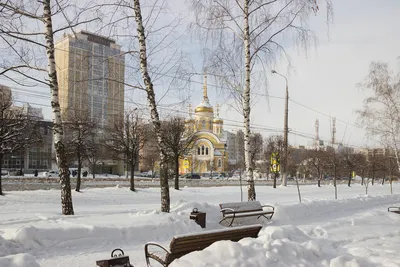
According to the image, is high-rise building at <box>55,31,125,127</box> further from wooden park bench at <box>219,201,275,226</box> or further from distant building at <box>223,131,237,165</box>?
distant building at <box>223,131,237,165</box>

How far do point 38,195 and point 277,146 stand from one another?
32.3 m

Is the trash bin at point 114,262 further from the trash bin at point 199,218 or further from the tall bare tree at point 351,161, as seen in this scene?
the tall bare tree at point 351,161

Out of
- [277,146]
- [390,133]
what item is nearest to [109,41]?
[390,133]

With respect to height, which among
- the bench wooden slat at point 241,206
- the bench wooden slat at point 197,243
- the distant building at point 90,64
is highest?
the distant building at point 90,64

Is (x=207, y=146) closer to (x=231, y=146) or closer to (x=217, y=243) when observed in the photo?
(x=231, y=146)

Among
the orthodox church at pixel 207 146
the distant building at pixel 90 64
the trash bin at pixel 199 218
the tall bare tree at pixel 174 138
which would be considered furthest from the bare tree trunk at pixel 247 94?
the orthodox church at pixel 207 146

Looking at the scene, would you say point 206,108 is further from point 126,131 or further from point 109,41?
point 109,41

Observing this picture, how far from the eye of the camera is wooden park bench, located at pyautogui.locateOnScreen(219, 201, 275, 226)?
38.8 ft

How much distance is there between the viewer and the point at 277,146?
157ft

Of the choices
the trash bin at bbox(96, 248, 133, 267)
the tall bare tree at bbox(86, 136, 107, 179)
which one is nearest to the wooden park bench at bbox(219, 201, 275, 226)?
the trash bin at bbox(96, 248, 133, 267)

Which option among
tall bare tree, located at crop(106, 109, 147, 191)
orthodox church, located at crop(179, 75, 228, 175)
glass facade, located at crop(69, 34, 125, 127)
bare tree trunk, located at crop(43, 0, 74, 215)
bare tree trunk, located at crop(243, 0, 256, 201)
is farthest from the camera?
orthodox church, located at crop(179, 75, 228, 175)

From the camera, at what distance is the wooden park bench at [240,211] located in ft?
38.8

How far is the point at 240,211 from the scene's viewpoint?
12.1m

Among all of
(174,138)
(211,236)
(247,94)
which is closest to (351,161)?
(174,138)
